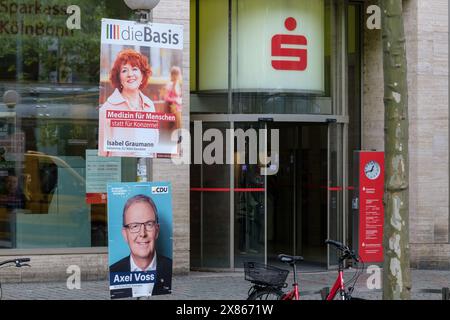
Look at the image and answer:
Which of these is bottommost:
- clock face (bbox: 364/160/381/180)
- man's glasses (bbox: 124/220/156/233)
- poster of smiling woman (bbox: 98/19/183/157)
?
man's glasses (bbox: 124/220/156/233)

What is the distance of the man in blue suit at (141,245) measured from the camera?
9203mm

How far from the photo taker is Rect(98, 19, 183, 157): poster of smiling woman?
8.98 meters

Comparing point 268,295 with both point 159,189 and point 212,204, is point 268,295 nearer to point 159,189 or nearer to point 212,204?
point 159,189

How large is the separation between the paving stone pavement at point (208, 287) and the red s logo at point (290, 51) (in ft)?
12.0

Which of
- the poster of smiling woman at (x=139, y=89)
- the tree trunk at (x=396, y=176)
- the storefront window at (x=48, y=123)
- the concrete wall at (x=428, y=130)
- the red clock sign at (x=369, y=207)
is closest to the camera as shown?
the tree trunk at (x=396, y=176)

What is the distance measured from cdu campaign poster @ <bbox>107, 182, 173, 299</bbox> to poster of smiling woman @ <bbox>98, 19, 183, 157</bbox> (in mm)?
476

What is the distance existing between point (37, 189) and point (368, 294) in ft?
17.9

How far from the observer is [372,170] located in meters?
13.6

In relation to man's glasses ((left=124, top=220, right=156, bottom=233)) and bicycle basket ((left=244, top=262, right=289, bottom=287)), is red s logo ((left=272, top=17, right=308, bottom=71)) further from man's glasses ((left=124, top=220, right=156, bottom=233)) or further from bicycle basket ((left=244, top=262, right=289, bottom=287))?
bicycle basket ((left=244, top=262, right=289, bottom=287))

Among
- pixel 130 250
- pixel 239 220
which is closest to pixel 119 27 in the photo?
pixel 130 250

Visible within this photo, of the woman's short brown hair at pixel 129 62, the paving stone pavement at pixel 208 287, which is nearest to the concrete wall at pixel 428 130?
the paving stone pavement at pixel 208 287

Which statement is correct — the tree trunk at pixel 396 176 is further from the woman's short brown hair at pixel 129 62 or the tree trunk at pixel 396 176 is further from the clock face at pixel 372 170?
the clock face at pixel 372 170

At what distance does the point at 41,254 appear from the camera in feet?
43.8

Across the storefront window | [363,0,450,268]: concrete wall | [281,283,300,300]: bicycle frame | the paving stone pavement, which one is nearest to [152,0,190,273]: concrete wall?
the paving stone pavement
